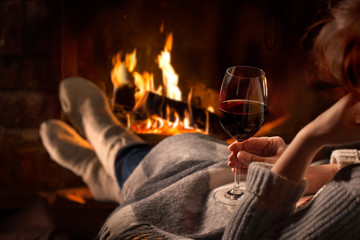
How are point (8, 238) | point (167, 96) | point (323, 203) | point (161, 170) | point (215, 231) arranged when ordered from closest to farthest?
point (323, 203), point (215, 231), point (161, 170), point (8, 238), point (167, 96)

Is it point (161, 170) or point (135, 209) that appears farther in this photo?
point (161, 170)

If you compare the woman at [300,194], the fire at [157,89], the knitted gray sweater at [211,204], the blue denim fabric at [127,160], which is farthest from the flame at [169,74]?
the woman at [300,194]

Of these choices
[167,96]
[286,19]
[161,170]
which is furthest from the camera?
[167,96]

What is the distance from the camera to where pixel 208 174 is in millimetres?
868

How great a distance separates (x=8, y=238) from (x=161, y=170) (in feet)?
2.19

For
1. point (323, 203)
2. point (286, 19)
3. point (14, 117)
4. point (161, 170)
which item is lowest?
point (14, 117)

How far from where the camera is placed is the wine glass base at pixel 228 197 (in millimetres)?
785

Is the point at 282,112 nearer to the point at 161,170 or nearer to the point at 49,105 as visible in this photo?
the point at 161,170

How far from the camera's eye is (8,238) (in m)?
1.35

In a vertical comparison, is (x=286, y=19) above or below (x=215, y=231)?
above

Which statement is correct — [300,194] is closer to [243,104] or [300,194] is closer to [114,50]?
[243,104]

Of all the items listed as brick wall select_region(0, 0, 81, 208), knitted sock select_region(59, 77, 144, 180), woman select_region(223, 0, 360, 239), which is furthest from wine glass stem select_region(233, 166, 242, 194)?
brick wall select_region(0, 0, 81, 208)

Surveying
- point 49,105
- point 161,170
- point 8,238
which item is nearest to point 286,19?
point 161,170

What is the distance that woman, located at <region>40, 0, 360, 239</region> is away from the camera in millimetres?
535
